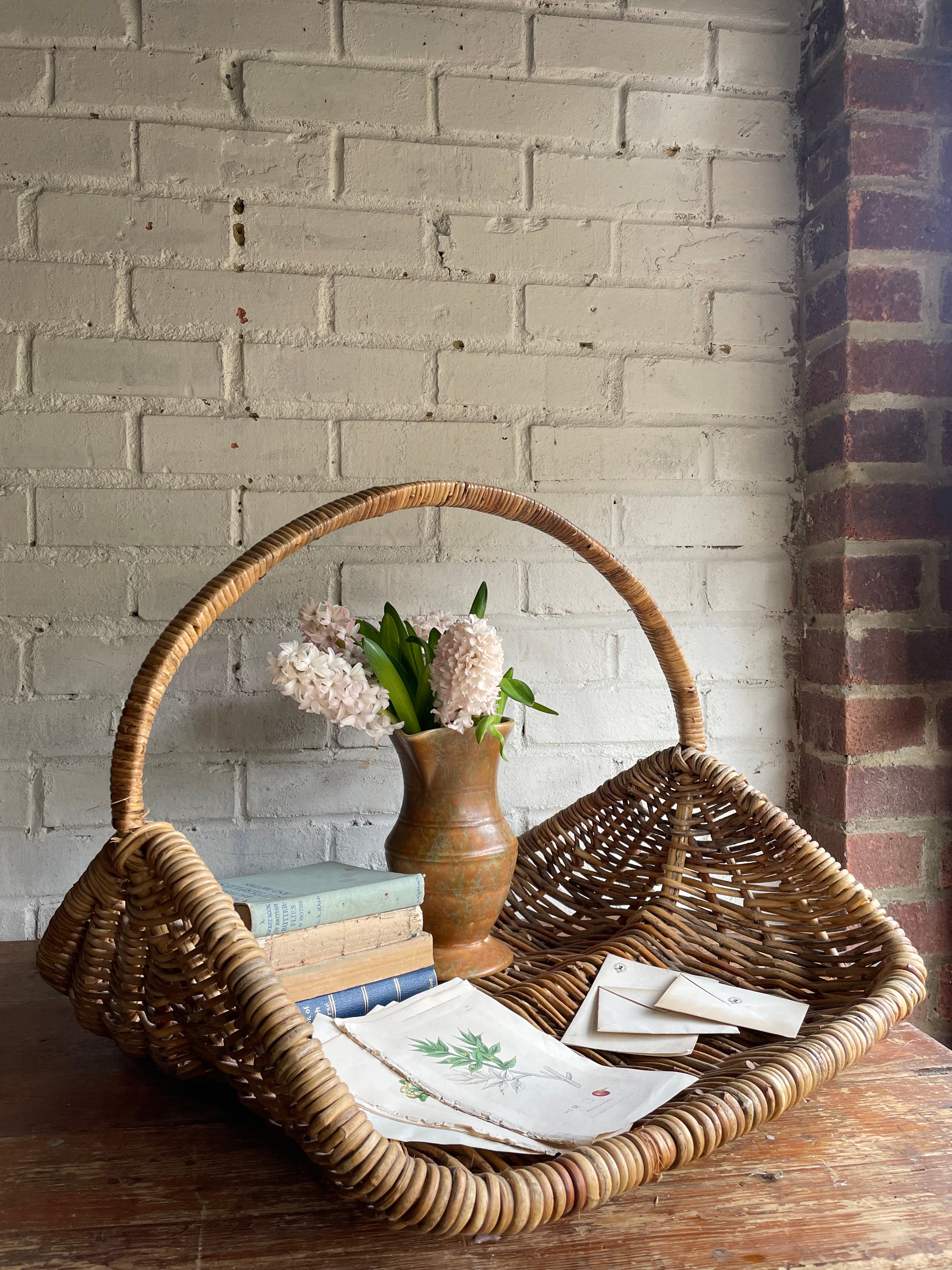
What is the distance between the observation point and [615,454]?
3.94ft

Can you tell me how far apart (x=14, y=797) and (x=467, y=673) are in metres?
0.61

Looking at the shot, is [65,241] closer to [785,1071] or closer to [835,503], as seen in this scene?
[835,503]

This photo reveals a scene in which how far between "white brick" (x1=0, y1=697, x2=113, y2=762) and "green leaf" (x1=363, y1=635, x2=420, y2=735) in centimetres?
40

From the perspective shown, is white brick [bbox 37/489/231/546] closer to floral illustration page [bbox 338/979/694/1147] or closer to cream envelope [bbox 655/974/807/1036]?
floral illustration page [bbox 338/979/694/1147]

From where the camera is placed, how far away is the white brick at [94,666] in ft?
3.60

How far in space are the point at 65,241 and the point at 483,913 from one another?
0.91 meters

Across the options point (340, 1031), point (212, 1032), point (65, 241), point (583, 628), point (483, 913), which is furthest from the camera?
point (583, 628)

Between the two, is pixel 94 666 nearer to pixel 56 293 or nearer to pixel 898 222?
pixel 56 293

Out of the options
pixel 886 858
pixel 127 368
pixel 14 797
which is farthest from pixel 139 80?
pixel 886 858

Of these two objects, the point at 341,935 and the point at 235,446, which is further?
the point at 235,446

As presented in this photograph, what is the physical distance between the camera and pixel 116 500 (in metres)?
1.11

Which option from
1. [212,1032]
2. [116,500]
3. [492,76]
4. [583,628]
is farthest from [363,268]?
[212,1032]

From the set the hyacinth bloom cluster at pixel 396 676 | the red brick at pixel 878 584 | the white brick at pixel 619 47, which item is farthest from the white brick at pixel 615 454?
the white brick at pixel 619 47

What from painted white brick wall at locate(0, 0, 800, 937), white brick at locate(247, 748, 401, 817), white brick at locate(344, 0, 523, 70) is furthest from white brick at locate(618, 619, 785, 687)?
white brick at locate(344, 0, 523, 70)
